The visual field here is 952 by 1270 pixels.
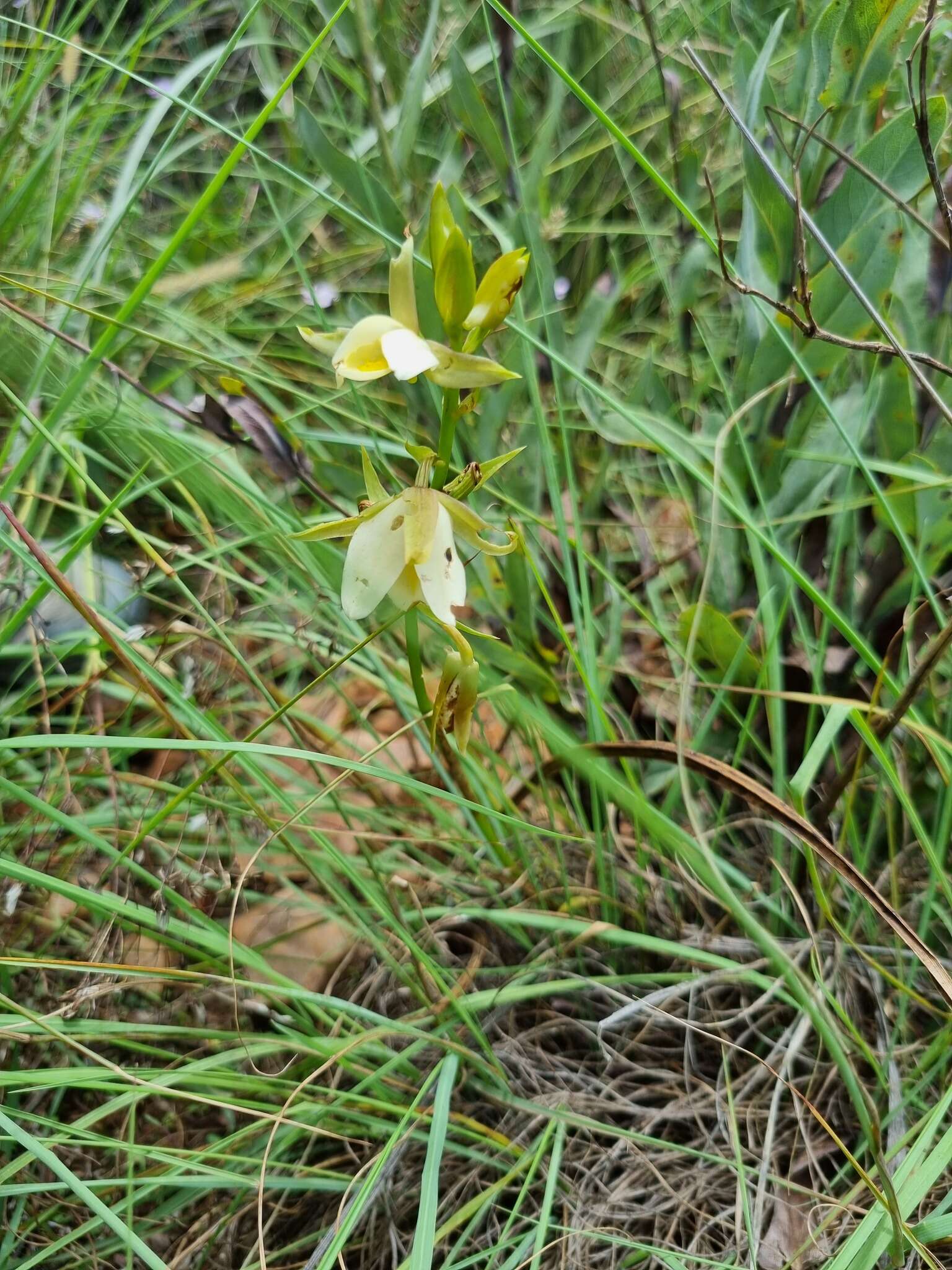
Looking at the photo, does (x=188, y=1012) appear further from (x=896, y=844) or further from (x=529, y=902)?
(x=896, y=844)

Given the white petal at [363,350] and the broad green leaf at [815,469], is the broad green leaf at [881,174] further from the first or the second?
the white petal at [363,350]

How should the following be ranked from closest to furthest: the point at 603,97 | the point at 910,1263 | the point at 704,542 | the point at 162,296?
the point at 910,1263
the point at 704,542
the point at 162,296
the point at 603,97

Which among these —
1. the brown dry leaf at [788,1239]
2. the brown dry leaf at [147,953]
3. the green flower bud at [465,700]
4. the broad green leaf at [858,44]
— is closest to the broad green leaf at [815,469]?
the broad green leaf at [858,44]

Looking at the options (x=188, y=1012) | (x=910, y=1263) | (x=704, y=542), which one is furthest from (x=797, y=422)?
(x=188, y=1012)

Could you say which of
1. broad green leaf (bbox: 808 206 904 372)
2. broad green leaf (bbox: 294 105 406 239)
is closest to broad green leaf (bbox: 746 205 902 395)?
broad green leaf (bbox: 808 206 904 372)

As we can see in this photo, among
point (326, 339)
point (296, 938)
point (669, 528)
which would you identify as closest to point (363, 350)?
point (326, 339)

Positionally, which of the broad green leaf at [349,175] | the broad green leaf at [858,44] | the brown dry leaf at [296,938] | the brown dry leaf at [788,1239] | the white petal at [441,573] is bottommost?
the brown dry leaf at [296,938]
